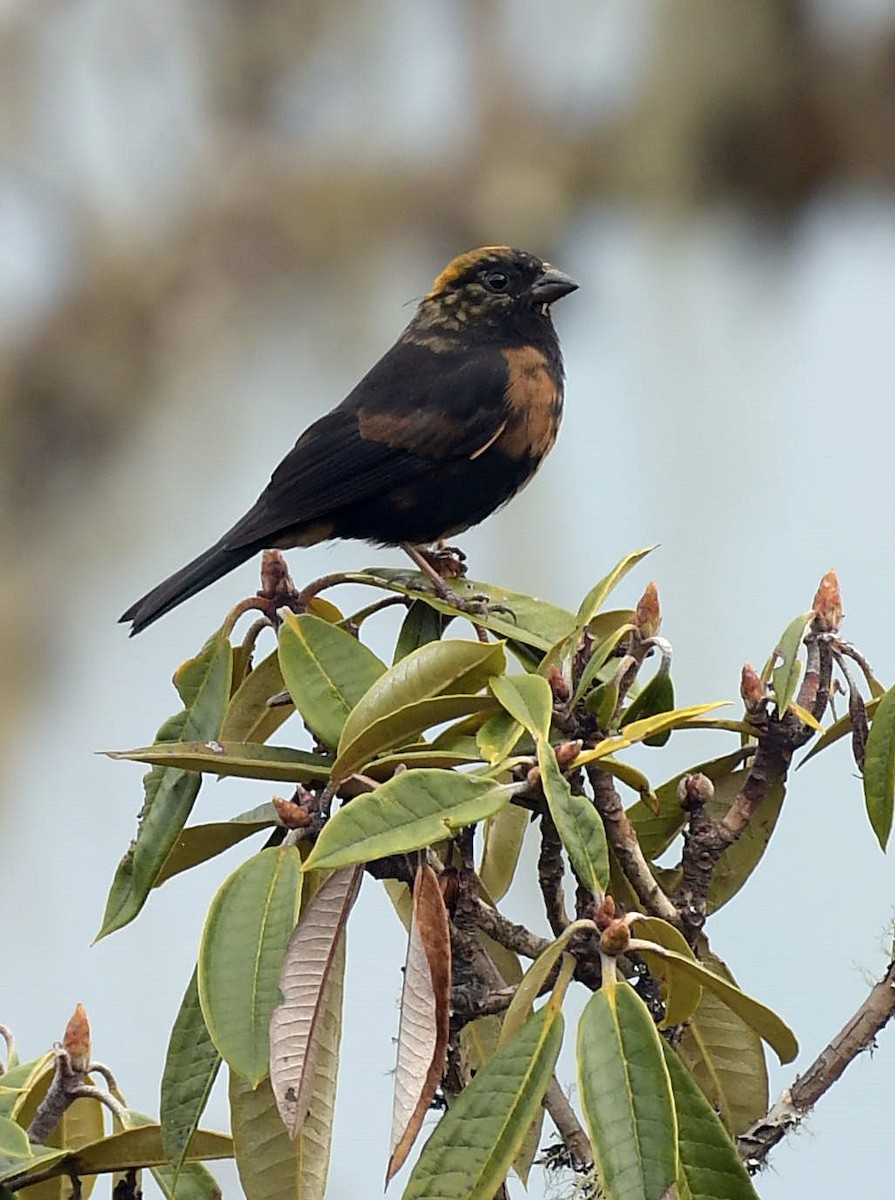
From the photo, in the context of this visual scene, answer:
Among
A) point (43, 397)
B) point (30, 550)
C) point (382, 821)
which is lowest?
point (382, 821)

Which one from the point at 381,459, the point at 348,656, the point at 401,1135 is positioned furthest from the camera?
the point at 381,459

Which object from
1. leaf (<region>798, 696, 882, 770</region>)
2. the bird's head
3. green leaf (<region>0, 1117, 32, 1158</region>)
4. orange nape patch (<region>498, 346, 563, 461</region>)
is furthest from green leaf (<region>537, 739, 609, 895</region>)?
the bird's head

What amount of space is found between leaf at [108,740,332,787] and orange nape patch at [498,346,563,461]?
43.2 inches

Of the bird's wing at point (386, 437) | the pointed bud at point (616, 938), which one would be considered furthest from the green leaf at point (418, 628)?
the bird's wing at point (386, 437)

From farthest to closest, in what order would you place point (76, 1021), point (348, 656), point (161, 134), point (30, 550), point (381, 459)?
1. point (30, 550)
2. point (161, 134)
3. point (381, 459)
4. point (348, 656)
5. point (76, 1021)

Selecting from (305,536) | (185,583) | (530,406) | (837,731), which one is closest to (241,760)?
(837,731)

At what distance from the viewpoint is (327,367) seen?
13.2 feet

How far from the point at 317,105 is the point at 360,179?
27 cm

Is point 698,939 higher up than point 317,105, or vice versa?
point 317,105

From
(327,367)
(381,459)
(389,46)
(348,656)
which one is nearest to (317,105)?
(389,46)

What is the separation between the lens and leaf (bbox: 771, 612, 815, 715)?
35.9 inches

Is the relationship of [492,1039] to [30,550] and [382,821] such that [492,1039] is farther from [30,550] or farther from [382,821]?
[30,550]

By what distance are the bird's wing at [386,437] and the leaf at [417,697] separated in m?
0.87

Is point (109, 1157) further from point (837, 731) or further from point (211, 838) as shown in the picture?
point (837, 731)
